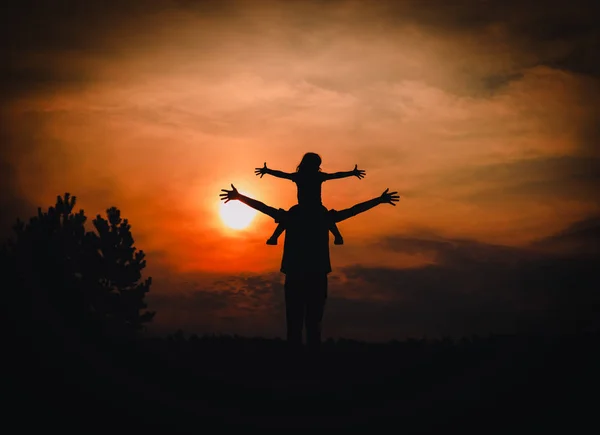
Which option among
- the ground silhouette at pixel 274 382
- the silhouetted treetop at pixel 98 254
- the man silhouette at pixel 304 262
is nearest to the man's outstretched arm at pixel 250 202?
the man silhouette at pixel 304 262

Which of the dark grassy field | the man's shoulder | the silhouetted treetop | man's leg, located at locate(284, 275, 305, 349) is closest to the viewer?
the dark grassy field


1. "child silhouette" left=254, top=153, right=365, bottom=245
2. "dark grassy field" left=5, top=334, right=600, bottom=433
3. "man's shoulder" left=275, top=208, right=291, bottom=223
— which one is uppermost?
"child silhouette" left=254, top=153, right=365, bottom=245

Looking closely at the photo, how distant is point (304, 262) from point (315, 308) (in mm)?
981

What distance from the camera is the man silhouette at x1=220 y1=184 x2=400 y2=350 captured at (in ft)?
50.6

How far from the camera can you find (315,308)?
50.6 feet

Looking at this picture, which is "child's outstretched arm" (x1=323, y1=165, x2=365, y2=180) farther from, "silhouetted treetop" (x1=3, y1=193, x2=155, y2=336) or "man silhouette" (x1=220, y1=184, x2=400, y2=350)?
"silhouetted treetop" (x1=3, y1=193, x2=155, y2=336)

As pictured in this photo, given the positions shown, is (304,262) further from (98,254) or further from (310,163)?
(98,254)

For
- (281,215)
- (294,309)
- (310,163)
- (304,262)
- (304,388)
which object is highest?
(310,163)

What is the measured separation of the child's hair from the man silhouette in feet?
2.68

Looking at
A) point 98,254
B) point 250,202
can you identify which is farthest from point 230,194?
point 98,254

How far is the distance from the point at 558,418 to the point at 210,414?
16.0 ft

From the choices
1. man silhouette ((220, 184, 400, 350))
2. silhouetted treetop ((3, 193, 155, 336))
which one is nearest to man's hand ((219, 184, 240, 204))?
man silhouette ((220, 184, 400, 350))

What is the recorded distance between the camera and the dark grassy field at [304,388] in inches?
405

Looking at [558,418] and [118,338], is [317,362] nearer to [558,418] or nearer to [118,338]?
[118,338]
